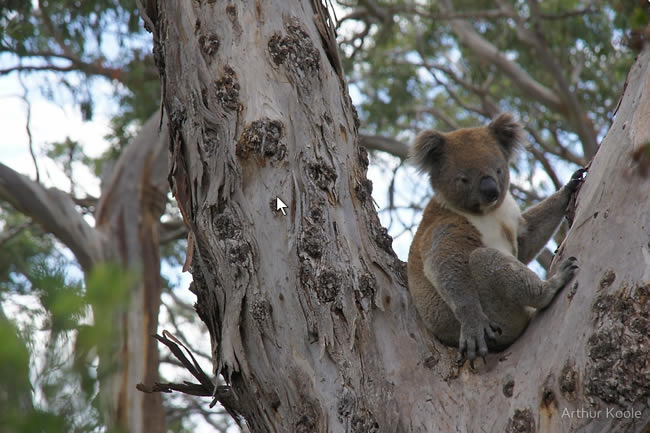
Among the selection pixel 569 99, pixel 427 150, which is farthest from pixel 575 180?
pixel 569 99

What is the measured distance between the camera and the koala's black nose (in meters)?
3.73

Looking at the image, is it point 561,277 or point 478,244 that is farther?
point 478,244

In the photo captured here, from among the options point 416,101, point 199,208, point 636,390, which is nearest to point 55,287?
point 636,390

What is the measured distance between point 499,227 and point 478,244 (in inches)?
10.3

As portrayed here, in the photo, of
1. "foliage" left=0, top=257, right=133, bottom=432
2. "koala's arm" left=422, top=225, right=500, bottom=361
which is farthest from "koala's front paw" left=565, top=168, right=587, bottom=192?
"foliage" left=0, top=257, right=133, bottom=432

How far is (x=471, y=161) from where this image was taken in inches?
154

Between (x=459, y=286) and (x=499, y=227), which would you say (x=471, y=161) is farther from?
(x=459, y=286)

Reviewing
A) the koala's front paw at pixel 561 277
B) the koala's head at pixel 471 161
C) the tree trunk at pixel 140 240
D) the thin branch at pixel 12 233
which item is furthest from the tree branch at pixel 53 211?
the koala's front paw at pixel 561 277

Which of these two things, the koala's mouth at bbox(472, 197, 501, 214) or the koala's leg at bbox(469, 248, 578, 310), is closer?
the koala's leg at bbox(469, 248, 578, 310)

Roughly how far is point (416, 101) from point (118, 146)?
5.54 m

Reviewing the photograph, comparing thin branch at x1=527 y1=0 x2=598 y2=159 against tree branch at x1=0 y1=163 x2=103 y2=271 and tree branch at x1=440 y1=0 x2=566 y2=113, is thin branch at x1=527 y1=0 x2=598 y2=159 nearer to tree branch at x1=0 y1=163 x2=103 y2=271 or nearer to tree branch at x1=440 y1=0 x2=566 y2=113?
tree branch at x1=440 y1=0 x2=566 y2=113

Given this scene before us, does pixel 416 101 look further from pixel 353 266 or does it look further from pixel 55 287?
pixel 55 287

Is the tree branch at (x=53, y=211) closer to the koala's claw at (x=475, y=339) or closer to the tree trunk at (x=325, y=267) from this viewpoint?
the tree trunk at (x=325, y=267)

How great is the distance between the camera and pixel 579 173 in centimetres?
358
